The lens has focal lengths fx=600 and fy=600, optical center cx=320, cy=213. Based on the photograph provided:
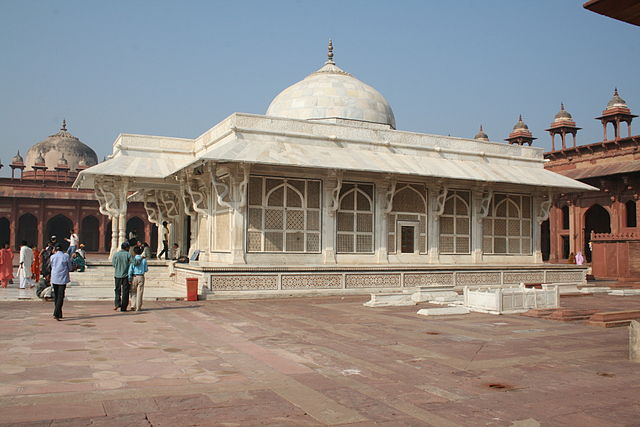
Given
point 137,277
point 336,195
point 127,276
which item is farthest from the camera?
point 336,195

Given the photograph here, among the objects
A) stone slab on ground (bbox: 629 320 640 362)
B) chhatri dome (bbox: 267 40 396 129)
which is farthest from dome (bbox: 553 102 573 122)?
stone slab on ground (bbox: 629 320 640 362)

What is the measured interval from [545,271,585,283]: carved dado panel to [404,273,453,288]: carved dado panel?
4474 millimetres

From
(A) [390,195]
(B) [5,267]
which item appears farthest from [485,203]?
(B) [5,267]

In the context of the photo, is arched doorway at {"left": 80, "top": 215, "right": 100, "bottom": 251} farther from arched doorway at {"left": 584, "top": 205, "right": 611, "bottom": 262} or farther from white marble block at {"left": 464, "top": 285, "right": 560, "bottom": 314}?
white marble block at {"left": 464, "top": 285, "right": 560, "bottom": 314}

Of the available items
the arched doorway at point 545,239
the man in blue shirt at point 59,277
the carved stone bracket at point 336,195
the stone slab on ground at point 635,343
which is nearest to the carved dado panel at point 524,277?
the carved stone bracket at point 336,195

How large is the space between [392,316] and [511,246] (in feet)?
37.3

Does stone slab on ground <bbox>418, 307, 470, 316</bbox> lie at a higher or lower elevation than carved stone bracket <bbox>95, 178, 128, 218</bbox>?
lower

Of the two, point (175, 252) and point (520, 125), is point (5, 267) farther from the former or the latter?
point (520, 125)

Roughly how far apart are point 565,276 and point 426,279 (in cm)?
621

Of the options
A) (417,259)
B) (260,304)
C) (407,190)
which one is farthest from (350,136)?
(260,304)

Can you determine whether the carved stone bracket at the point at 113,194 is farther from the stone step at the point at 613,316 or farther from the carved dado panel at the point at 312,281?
the stone step at the point at 613,316

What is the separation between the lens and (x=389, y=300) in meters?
13.5

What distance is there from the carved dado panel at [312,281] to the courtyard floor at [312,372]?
5111 mm

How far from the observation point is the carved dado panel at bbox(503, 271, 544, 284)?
19703 mm
